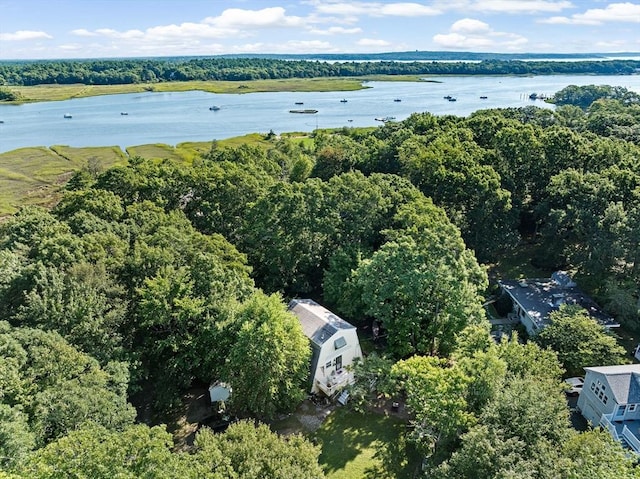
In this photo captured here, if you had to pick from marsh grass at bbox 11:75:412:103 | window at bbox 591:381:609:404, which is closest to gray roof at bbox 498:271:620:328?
window at bbox 591:381:609:404

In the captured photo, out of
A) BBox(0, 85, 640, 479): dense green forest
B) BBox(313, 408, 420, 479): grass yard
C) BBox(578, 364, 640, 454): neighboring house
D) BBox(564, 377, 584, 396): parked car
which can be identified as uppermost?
BBox(0, 85, 640, 479): dense green forest

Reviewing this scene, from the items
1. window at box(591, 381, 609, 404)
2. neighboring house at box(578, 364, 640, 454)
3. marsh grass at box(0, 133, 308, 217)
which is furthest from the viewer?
marsh grass at box(0, 133, 308, 217)

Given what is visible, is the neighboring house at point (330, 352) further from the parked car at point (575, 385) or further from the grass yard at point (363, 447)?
the parked car at point (575, 385)

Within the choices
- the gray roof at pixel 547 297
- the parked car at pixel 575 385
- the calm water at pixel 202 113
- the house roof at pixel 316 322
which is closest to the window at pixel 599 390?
the parked car at pixel 575 385

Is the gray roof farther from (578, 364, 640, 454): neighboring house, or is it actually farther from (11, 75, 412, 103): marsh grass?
(11, 75, 412, 103): marsh grass

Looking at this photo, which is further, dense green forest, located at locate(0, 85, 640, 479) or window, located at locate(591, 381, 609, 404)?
window, located at locate(591, 381, 609, 404)

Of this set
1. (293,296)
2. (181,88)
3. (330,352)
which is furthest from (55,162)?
(181,88)

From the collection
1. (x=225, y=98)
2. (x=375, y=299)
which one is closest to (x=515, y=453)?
(x=375, y=299)
